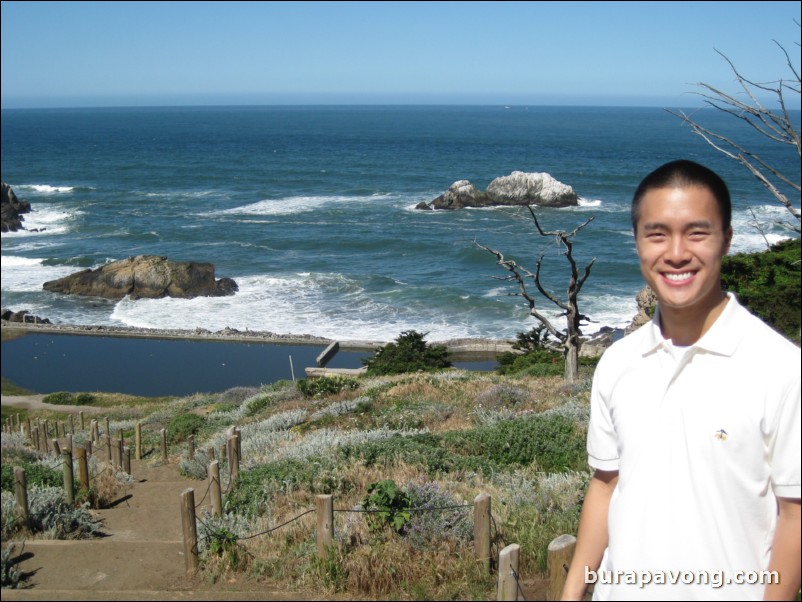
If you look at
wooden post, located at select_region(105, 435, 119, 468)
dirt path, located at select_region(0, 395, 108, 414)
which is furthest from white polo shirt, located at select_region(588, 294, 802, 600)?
dirt path, located at select_region(0, 395, 108, 414)

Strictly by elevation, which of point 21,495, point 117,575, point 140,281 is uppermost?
point 21,495

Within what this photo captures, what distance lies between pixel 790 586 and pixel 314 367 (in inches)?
1232

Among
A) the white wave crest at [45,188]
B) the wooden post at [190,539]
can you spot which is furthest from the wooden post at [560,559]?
the white wave crest at [45,188]

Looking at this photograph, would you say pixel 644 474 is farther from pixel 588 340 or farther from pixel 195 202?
pixel 195 202

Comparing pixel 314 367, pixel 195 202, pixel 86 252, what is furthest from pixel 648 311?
pixel 195 202

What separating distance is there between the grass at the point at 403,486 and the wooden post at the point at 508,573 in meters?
1.44

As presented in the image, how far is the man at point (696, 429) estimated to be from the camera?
2242 mm

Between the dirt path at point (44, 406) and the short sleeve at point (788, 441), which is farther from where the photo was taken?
the dirt path at point (44, 406)

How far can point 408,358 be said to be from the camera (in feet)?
93.2

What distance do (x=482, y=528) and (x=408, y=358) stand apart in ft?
74.4

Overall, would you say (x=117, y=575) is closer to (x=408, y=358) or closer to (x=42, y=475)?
(x=42, y=475)

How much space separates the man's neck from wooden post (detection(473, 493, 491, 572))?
3.44 meters

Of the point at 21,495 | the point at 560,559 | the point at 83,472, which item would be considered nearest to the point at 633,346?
the point at 560,559

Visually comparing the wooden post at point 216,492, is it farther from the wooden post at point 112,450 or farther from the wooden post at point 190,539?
the wooden post at point 112,450
